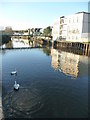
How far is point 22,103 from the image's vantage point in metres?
18.7

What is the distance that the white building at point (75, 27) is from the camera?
65875 millimetres

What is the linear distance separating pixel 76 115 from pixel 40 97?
214 inches

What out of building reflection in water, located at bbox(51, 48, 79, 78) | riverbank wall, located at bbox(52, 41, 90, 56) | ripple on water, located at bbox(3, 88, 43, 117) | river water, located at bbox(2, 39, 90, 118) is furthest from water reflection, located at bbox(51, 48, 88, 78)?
ripple on water, located at bbox(3, 88, 43, 117)

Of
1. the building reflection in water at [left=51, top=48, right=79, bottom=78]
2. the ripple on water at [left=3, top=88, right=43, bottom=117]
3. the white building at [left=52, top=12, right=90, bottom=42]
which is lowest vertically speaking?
the ripple on water at [left=3, top=88, right=43, bottom=117]

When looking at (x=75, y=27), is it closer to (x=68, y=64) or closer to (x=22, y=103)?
(x=68, y=64)

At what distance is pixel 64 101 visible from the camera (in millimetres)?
19562

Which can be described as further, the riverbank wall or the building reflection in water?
the riverbank wall

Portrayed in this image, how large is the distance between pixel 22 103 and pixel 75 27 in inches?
2291

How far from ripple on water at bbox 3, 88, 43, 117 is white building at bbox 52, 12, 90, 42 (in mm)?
47211

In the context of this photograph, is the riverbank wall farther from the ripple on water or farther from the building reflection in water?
the ripple on water

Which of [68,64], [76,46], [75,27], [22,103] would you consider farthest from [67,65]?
[75,27]

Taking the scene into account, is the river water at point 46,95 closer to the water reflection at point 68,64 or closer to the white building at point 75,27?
the water reflection at point 68,64

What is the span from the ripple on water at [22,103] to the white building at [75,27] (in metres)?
47.2

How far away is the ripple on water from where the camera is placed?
16744 millimetres
